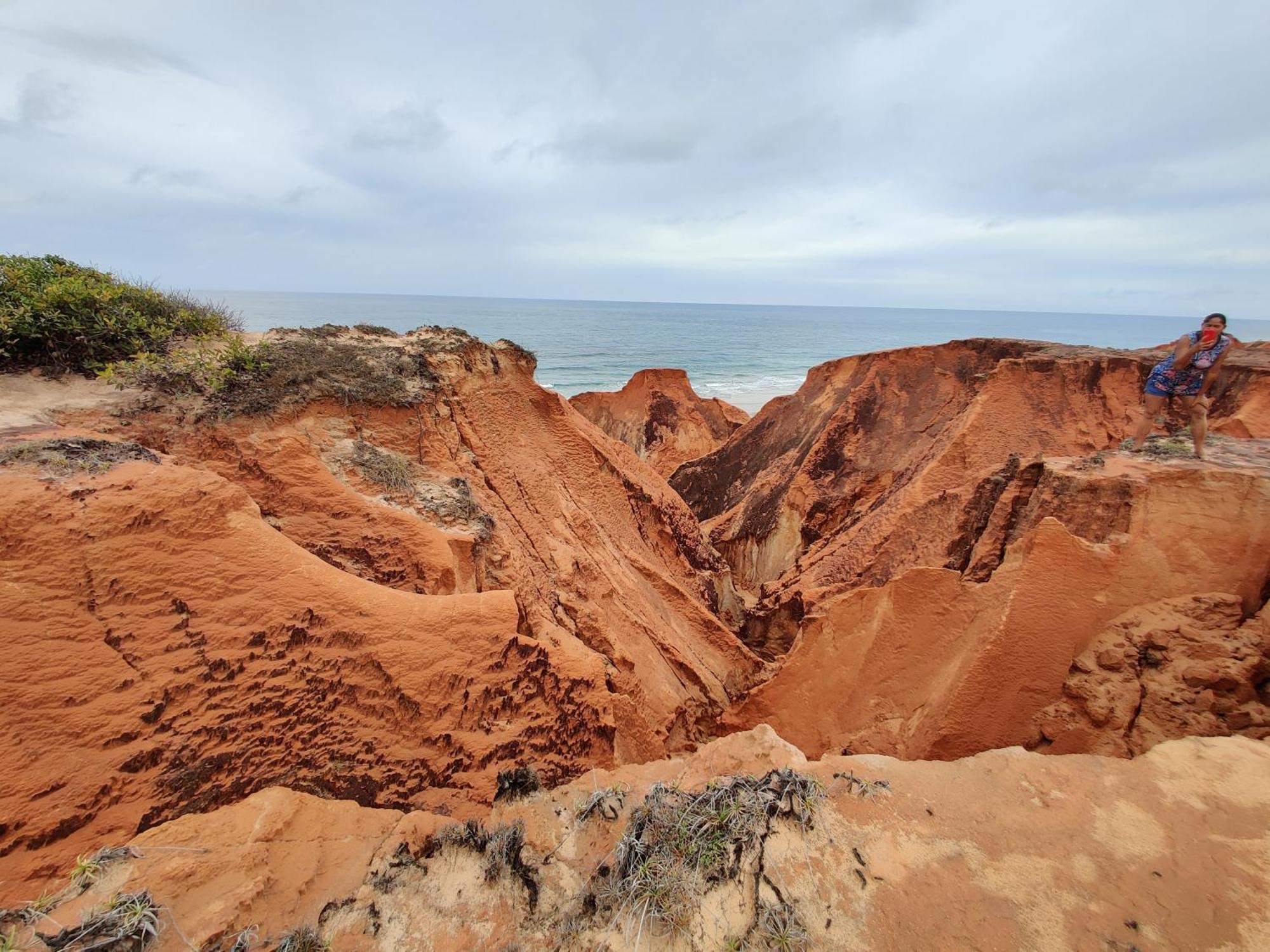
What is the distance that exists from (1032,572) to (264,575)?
5.25 m

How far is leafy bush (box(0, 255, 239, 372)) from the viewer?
3586 millimetres

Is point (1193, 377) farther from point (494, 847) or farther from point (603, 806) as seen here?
point (494, 847)

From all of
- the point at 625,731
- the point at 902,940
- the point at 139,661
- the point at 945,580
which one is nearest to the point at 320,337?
the point at 139,661

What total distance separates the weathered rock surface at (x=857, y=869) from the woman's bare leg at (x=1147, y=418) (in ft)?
10.7

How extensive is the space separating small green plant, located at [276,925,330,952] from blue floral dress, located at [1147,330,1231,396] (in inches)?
271

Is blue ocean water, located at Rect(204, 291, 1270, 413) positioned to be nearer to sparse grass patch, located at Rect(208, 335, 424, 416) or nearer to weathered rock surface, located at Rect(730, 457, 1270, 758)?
sparse grass patch, located at Rect(208, 335, 424, 416)

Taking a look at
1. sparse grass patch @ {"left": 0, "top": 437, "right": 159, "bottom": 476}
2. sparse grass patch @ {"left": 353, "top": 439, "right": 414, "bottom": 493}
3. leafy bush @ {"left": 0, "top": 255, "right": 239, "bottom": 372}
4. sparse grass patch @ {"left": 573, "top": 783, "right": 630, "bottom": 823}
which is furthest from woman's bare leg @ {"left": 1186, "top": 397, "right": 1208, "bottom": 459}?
leafy bush @ {"left": 0, "top": 255, "right": 239, "bottom": 372}

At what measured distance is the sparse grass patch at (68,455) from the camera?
2570 mm

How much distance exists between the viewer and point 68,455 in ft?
8.79

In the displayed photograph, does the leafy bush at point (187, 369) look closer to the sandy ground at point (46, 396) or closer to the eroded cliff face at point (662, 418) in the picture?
the sandy ground at point (46, 396)

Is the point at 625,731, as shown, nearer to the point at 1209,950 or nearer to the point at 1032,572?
the point at 1209,950

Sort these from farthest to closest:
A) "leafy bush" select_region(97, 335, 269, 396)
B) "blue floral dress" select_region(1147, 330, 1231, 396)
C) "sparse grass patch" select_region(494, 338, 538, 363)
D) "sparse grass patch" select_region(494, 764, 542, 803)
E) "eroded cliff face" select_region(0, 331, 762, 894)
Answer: "sparse grass patch" select_region(494, 338, 538, 363)
"blue floral dress" select_region(1147, 330, 1231, 396)
"leafy bush" select_region(97, 335, 269, 396)
"sparse grass patch" select_region(494, 764, 542, 803)
"eroded cliff face" select_region(0, 331, 762, 894)

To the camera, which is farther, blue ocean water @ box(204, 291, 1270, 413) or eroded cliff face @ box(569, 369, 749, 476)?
blue ocean water @ box(204, 291, 1270, 413)

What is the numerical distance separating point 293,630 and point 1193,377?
23.1ft
